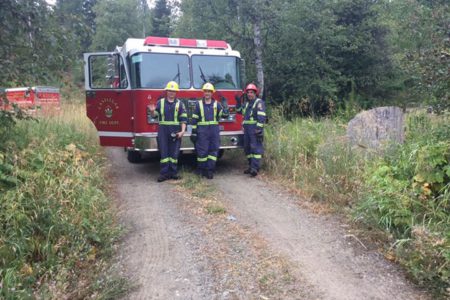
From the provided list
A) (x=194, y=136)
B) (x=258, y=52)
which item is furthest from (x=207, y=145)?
(x=258, y=52)

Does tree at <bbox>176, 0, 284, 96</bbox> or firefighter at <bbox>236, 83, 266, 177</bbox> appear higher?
tree at <bbox>176, 0, 284, 96</bbox>

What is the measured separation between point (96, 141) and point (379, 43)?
1056 cm

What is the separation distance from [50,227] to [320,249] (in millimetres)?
2896

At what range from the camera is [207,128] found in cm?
823

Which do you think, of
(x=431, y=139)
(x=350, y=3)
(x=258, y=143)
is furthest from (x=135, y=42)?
(x=350, y=3)

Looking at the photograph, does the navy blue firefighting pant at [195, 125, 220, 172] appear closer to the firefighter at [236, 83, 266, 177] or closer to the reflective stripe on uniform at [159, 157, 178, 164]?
the reflective stripe on uniform at [159, 157, 178, 164]

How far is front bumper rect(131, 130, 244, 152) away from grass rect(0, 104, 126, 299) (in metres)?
1.60

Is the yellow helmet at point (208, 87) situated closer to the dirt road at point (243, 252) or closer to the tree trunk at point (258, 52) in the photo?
the dirt road at point (243, 252)

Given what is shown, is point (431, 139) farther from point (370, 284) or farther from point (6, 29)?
point (6, 29)

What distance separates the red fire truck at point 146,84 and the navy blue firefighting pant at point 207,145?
0.86ft

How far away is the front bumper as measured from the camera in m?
8.05

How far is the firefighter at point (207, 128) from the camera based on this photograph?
8148mm

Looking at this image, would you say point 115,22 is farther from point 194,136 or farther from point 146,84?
point 194,136

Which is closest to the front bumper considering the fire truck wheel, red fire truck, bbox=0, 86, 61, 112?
the fire truck wheel
